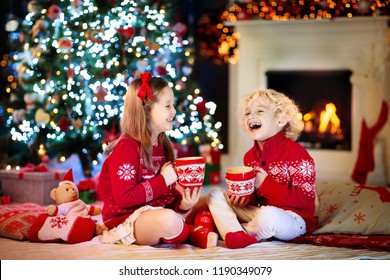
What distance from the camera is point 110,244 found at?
1.95 m

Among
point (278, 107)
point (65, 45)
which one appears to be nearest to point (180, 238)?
point (278, 107)

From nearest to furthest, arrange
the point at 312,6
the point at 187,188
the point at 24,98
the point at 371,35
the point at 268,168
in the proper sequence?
the point at 187,188 → the point at 268,168 → the point at 24,98 → the point at 312,6 → the point at 371,35

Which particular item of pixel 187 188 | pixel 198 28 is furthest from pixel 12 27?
pixel 187 188

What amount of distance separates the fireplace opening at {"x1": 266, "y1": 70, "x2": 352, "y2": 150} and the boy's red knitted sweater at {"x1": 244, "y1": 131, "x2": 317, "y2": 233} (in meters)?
2.13

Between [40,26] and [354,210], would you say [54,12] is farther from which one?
[354,210]

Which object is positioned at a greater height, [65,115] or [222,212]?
[65,115]

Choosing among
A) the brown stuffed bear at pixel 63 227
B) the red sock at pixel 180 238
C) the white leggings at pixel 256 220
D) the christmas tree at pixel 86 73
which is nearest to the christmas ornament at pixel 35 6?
the christmas tree at pixel 86 73

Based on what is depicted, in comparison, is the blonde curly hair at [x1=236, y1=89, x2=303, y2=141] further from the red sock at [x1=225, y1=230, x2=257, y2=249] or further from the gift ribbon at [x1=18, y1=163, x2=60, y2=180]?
the gift ribbon at [x1=18, y1=163, x2=60, y2=180]

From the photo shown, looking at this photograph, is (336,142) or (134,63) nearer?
(134,63)

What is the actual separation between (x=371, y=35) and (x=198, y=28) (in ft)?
4.06

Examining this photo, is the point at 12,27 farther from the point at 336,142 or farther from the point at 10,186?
the point at 336,142

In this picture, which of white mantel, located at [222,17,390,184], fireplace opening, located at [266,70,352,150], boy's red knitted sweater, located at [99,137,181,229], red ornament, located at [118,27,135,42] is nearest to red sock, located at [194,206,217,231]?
boy's red knitted sweater, located at [99,137,181,229]

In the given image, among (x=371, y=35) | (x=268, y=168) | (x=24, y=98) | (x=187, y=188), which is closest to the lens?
(x=187, y=188)

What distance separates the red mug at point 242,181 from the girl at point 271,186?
0.12 ft
